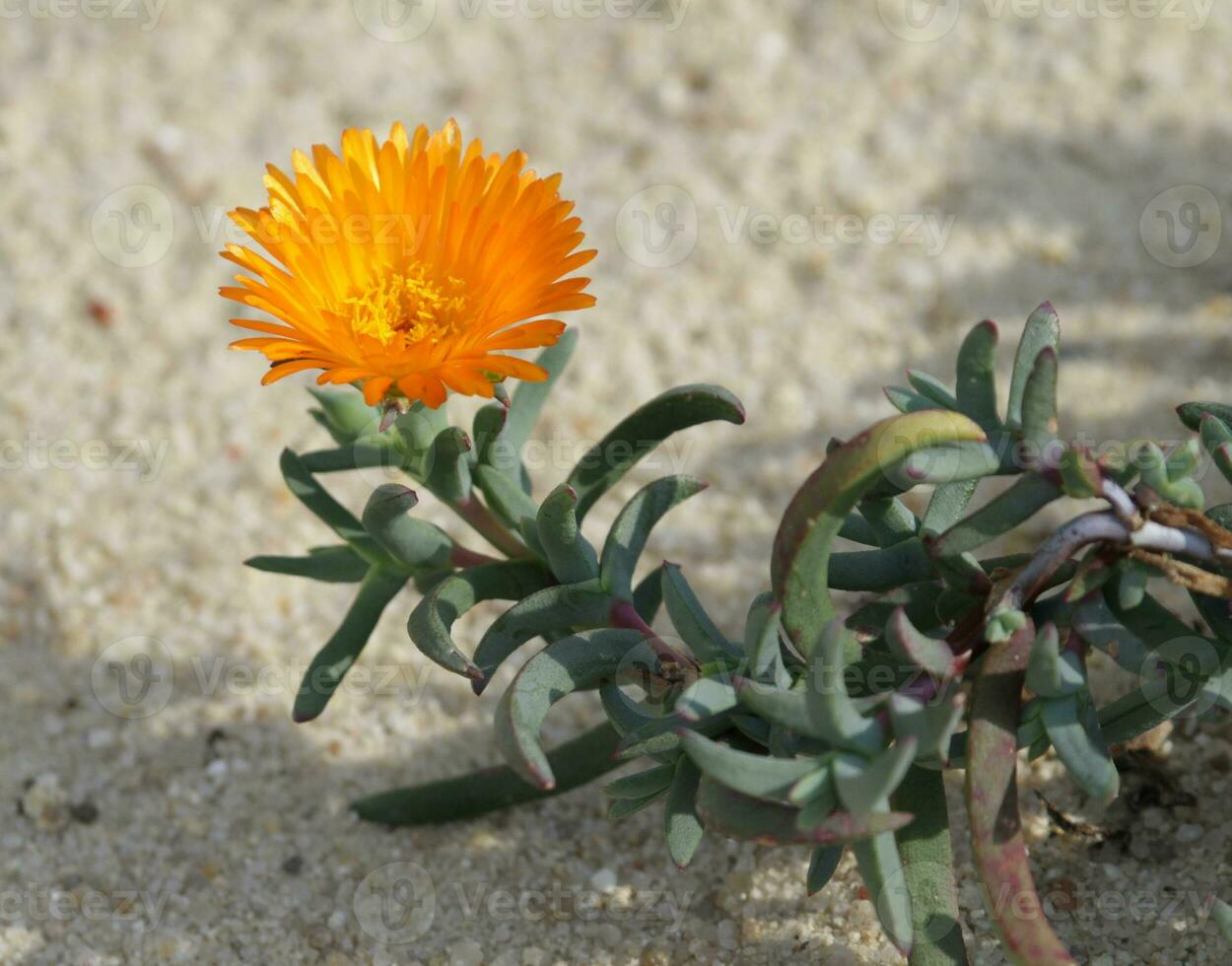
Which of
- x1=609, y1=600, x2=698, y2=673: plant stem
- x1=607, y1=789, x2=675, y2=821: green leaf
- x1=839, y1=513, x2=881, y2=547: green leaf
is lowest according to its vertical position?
x1=607, y1=789, x2=675, y2=821: green leaf

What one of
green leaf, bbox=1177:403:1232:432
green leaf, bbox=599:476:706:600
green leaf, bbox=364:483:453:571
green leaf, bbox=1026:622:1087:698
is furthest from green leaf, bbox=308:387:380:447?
green leaf, bbox=1177:403:1232:432

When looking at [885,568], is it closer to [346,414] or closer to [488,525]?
[488,525]

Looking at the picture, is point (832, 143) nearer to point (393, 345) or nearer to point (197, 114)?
point (197, 114)

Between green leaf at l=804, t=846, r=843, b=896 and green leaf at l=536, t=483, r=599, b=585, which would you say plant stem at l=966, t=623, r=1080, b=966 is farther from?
green leaf at l=536, t=483, r=599, b=585

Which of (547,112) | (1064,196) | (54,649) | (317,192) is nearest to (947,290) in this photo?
(1064,196)

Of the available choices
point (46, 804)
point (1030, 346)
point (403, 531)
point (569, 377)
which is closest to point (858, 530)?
point (1030, 346)

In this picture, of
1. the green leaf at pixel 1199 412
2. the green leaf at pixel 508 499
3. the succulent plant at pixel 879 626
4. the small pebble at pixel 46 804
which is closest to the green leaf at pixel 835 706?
the succulent plant at pixel 879 626

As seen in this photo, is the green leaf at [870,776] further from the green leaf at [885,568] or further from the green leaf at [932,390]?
the green leaf at [932,390]
